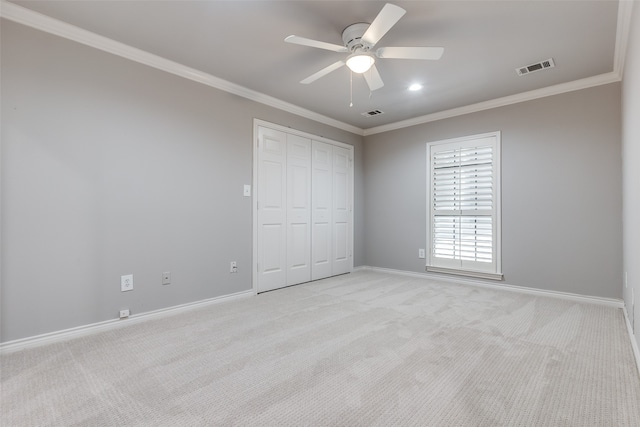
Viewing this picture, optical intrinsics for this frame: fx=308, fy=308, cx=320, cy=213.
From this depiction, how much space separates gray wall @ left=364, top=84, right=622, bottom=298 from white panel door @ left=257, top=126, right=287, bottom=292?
2342 millimetres

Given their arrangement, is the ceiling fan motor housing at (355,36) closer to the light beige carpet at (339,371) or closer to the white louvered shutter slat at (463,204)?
the light beige carpet at (339,371)

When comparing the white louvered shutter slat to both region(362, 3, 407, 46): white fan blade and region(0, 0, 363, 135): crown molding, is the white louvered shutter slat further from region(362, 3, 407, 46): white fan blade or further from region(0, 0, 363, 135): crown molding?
region(362, 3, 407, 46): white fan blade

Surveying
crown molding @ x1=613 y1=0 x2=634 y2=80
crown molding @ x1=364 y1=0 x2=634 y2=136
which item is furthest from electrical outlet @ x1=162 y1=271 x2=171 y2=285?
crown molding @ x1=613 y1=0 x2=634 y2=80

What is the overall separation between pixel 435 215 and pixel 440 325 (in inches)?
85.8

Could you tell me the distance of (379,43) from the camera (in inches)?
103

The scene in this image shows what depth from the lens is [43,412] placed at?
151 cm

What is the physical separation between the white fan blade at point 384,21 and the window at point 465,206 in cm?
261

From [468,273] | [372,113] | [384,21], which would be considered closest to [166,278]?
[384,21]

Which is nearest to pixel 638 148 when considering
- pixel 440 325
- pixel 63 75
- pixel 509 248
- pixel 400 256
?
pixel 440 325

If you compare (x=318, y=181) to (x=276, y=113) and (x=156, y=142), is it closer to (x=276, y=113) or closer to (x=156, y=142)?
(x=276, y=113)

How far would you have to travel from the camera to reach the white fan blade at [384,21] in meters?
1.85

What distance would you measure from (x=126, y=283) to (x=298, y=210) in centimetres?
223

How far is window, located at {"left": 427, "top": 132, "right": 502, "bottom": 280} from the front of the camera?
4012 millimetres

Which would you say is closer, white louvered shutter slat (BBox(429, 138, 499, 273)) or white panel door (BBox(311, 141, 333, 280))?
white louvered shutter slat (BBox(429, 138, 499, 273))
